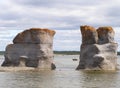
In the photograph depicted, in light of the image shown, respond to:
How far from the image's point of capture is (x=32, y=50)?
274 feet

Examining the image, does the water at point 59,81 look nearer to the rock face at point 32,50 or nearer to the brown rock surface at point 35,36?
the rock face at point 32,50

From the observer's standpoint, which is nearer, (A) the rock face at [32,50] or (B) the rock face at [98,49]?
(B) the rock face at [98,49]

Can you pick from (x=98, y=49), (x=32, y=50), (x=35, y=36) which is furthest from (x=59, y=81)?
(x=35, y=36)

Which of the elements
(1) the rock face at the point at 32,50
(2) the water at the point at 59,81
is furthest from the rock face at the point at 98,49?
(2) the water at the point at 59,81

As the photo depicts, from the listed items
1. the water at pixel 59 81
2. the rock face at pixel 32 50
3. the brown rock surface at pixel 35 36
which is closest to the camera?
the water at pixel 59 81

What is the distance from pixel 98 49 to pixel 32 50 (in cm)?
1288

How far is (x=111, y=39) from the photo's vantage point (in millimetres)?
82250

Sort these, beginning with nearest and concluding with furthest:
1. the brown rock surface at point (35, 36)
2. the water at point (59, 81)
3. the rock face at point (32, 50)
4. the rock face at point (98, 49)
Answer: the water at point (59, 81), the rock face at point (98, 49), the rock face at point (32, 50), the brown rock surface at point (35, 36)

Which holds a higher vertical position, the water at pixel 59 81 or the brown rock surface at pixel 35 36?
the brown rock surface at pixel 35 36

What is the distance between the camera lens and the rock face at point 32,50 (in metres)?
82.8

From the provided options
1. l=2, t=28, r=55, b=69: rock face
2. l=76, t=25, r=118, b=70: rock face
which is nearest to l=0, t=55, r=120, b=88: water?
l=76, t=25, r=118, b=70: rock face

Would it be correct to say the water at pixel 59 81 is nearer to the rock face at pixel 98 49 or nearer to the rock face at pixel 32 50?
the rock face at pixel 98 49

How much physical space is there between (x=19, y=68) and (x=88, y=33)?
14.8 meters

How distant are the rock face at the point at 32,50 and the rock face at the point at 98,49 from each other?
6.60 m
